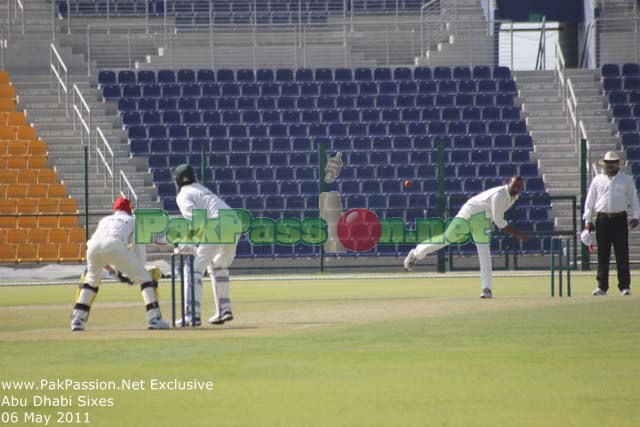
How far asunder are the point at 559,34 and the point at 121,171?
55.2ft

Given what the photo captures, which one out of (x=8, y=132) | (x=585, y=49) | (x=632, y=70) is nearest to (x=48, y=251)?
(x=8, y=132)

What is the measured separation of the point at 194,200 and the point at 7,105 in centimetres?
2140

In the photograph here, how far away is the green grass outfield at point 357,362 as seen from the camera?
8.20 meters

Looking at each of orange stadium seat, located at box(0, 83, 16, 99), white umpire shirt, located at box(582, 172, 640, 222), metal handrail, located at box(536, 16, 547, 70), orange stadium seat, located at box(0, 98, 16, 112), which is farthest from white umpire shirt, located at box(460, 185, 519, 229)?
metal handrail, located at box(536, 16, 547, 70)

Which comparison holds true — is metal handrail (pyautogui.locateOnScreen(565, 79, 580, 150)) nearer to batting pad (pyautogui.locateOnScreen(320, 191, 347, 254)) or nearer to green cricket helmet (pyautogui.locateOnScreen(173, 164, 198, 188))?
batting pad (pyautogui.locateOnScreen(320, 191, 347, 254))

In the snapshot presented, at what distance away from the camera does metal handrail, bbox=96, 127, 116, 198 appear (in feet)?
97.3

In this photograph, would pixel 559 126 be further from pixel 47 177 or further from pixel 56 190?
pixel 47 177

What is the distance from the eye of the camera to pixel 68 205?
99.0ft

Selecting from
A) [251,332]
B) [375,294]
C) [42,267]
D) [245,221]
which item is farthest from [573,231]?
[251,332]

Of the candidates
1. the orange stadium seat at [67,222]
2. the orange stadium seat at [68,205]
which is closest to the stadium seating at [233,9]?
the orange stadium seat at [68,205]

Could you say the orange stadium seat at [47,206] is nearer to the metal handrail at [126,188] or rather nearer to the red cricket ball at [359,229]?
the metal handrail at [126,188]

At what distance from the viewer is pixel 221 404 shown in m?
8.56

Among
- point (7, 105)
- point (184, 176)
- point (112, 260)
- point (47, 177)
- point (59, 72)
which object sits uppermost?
point (59, 72)

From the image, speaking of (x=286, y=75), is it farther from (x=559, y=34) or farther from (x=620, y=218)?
(x=620, y=218)
